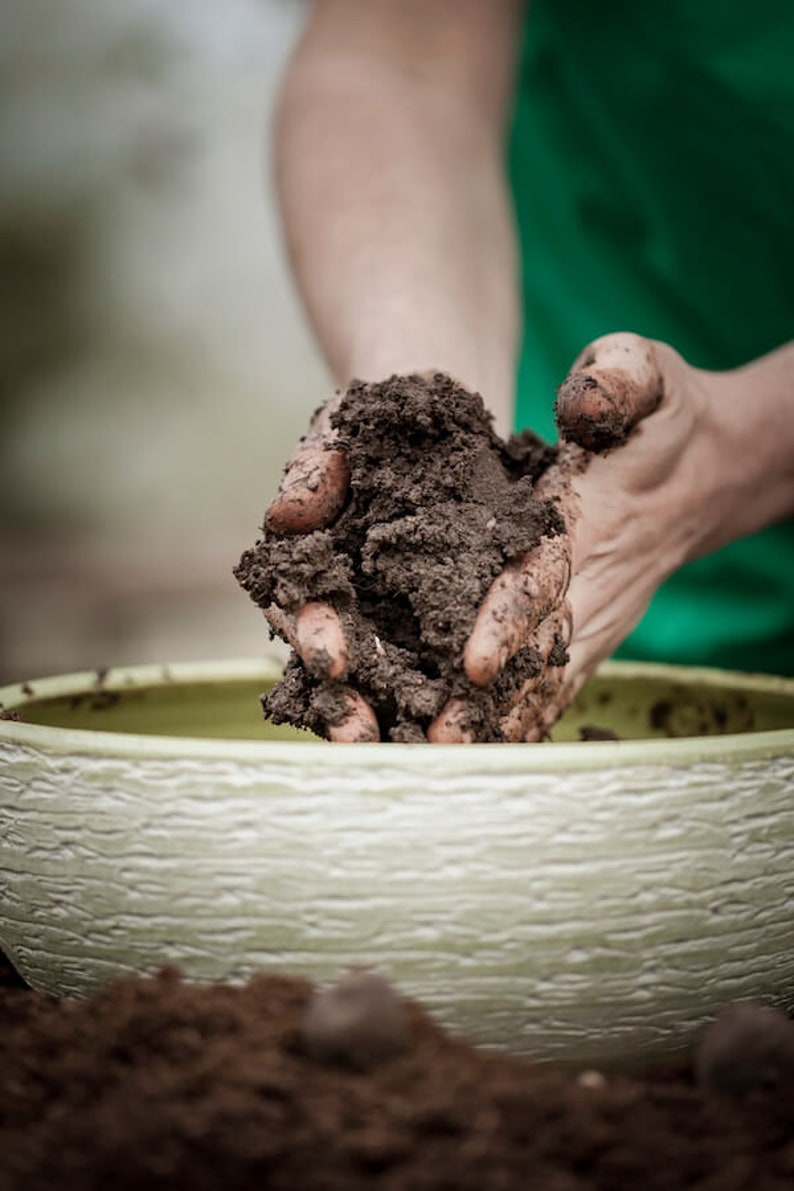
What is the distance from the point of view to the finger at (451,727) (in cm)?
73

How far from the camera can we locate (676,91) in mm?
1592

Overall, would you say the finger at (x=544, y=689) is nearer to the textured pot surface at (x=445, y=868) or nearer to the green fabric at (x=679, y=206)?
the textured pot surface at (x=445, y=868)

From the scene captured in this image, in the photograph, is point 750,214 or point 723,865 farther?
point 750,214

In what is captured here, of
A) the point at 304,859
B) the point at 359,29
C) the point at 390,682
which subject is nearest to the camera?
the point at 304,859

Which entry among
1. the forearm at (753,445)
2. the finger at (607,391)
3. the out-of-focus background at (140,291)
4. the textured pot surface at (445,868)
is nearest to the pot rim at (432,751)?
the textured pot surface at (445,868)

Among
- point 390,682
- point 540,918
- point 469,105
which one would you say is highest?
point 469,105

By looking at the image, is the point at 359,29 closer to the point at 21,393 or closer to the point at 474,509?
the point at 474,509

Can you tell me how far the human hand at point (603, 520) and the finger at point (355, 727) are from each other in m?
0.04

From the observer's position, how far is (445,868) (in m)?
0.61

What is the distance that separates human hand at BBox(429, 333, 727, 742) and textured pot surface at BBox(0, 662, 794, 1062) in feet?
0.44

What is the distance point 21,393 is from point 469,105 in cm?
344

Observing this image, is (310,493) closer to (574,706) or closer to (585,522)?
(585,522)

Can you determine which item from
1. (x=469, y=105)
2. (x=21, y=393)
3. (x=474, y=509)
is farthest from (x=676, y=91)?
(x=21, y=393)

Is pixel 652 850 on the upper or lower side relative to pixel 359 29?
lower
